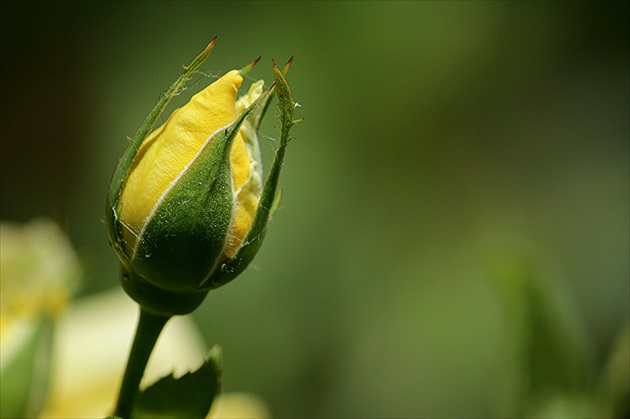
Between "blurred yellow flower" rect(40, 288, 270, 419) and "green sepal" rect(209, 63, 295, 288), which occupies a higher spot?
"green sepal" rect(209, 63, 295, 288)

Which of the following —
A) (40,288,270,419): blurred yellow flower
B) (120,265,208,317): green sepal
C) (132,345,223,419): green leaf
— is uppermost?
(120,265,208,317): green sepal

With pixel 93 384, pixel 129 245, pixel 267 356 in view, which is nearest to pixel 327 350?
pixel 267 356

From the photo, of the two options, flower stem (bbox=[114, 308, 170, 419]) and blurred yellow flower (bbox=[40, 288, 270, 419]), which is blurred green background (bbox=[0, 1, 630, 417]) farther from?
flower stem (bbox=[114, 308, 170, 419])

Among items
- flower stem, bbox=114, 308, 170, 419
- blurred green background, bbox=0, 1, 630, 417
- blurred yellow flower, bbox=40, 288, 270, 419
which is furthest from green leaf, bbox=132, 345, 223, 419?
blurred green background, bbox=0, 1, 630, 417

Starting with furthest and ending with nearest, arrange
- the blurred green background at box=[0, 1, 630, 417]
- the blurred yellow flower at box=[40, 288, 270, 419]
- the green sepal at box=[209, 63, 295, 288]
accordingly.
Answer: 1. the blurred green background at box=[0, 1, 630, 417]
2. the blurred yellow flower at box=[40, 288, 270, 419]
3. the green sepal at box=[209, 63, 295, 288]

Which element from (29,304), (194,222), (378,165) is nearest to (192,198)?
(194,222)

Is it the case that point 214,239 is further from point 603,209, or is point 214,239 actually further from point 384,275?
point 603,209

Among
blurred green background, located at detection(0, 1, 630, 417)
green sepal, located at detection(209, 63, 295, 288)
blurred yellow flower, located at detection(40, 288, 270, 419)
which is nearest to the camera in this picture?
green sepal, located at detection(209, 63, 295, 288)

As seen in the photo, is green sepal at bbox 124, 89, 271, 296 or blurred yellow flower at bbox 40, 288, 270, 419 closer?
green sepal at bbox 124, 89, 271, 296
